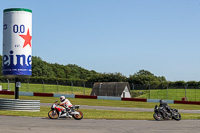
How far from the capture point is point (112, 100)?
53000mm

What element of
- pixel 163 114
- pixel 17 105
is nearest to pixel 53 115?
pixel 17 105

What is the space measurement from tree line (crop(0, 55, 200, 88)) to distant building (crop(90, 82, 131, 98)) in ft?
19.0

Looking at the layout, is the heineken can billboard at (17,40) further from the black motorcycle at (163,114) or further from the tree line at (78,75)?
the tree line at (78,75)

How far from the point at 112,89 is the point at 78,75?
4556 inches

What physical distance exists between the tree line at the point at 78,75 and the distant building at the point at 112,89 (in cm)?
579

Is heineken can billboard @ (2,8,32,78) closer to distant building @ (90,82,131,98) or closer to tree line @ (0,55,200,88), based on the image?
distant building @ (90,82,131,98)

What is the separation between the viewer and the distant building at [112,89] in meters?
67.7

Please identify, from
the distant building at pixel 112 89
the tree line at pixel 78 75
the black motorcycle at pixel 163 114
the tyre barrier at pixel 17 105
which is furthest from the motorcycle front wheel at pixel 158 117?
the tree line at pixel 78 75

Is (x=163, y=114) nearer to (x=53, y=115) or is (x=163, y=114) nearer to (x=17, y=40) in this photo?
(x=53, y=115)

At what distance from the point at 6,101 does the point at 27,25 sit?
5826 mm

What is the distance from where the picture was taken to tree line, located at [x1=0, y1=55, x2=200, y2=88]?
9016cm

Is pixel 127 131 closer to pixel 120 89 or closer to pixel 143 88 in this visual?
pixel 143 88

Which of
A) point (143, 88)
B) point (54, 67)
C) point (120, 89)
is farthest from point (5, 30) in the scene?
point (54, 67)

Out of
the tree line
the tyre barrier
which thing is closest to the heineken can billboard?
the tyre barrier
